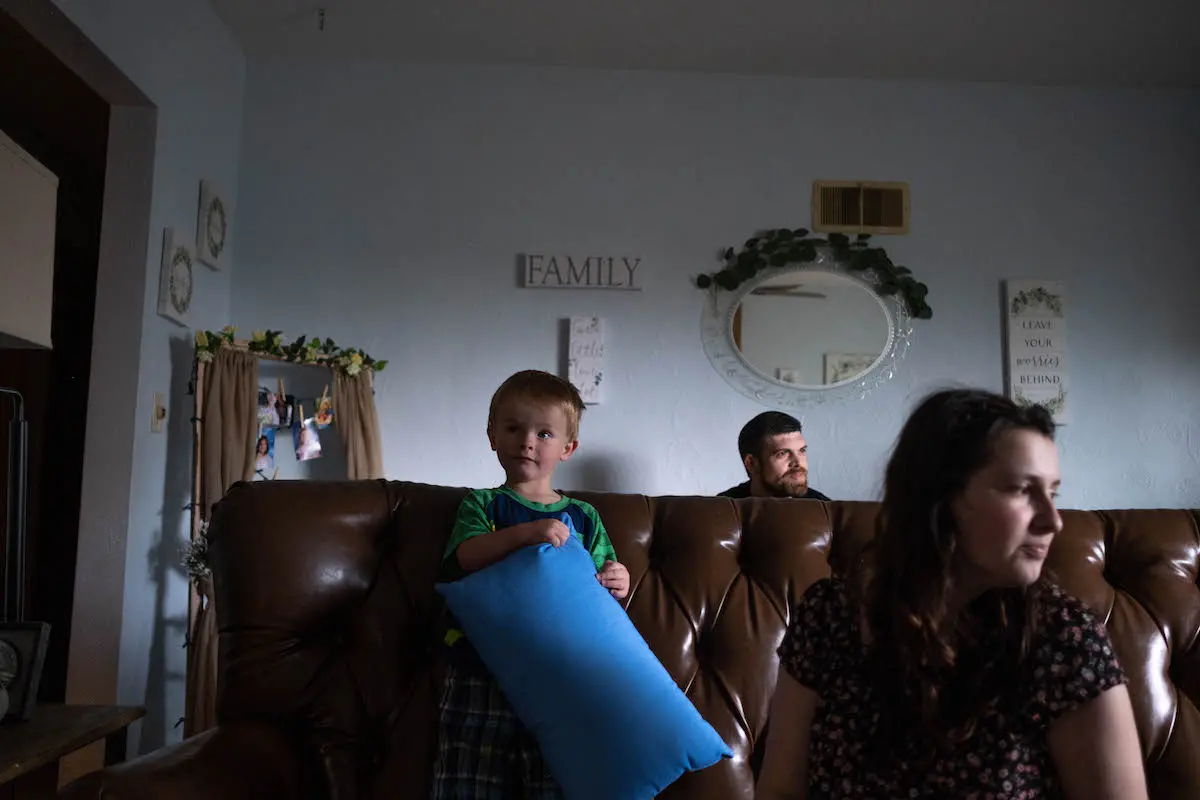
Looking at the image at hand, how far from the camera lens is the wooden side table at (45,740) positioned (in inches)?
48.0

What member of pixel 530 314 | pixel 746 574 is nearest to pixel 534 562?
pixel 746 574

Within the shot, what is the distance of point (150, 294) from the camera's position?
269cm

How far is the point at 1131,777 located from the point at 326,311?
2995 millimetres

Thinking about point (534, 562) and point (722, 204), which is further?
point (722, 204)

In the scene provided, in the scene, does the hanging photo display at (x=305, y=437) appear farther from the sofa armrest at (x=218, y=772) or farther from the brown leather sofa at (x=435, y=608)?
the sofa armrest at (x=218, y=772)

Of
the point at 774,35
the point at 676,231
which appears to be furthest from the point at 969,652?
the point at 774,35

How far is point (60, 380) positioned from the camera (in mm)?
3746

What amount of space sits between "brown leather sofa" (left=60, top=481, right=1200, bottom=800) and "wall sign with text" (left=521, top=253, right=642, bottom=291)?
6.07ft

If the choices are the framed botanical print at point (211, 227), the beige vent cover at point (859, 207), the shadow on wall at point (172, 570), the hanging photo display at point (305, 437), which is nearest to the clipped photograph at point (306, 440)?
the hanging photo display at point (305, 437)

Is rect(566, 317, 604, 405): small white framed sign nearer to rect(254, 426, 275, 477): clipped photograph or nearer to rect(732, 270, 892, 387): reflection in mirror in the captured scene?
rect(732, 270, 892, 387): reflection in mirror

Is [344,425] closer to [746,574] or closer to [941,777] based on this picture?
[746,574]

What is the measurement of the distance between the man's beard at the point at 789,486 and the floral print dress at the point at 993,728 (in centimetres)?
208

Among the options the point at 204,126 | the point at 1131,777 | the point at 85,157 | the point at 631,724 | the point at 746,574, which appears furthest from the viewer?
the point at 85,157

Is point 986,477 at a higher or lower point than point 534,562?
higher
